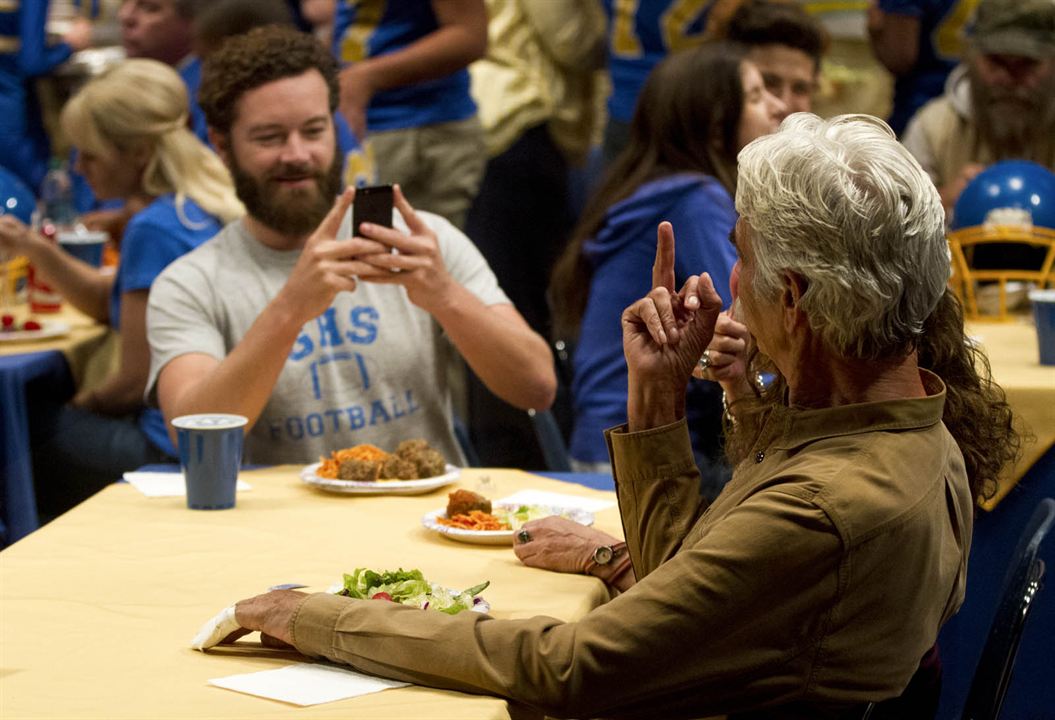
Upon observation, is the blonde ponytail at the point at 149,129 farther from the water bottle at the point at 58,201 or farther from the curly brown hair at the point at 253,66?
the water bottle at the point at 58,201

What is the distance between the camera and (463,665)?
A: 158 centimetres

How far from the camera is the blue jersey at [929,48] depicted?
17.6ft

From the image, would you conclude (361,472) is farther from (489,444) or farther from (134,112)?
(489,444)

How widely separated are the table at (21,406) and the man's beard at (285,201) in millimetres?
875

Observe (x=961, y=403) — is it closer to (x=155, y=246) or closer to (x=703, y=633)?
(x=703, y=633)

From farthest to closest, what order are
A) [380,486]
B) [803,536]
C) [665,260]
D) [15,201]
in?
[15,201] → [380,486] → [665,260] → [803,536]

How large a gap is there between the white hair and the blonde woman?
2.24 meters

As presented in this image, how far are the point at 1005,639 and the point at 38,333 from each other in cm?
291

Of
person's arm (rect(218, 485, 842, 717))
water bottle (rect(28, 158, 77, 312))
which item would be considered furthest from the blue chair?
water bottle (rect(28, 158, 77, 312))

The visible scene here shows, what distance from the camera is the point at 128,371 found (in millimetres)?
3775

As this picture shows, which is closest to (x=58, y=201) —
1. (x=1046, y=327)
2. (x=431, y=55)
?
(x=431, y=55)

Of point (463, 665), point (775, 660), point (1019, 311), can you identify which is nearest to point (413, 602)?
point (463, 665)

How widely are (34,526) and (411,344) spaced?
1.17 metres

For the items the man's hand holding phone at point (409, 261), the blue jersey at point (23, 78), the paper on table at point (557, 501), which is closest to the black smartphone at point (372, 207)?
the man's hand holding phone at point (409, 261)
